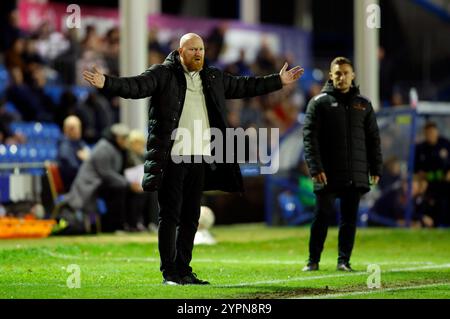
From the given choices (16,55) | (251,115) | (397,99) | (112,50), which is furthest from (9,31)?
(397,99)

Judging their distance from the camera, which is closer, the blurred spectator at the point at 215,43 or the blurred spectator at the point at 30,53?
the blurred spectator at the point at 30,53

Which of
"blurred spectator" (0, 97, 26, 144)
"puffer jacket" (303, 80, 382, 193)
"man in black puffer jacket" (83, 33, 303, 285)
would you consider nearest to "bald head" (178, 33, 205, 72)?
"man in black puffer jacket" (83, 33, 303, 285)

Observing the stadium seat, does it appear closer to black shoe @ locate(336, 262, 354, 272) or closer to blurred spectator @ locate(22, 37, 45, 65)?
blurred spectator @ locate(22, 37, 45, 65)

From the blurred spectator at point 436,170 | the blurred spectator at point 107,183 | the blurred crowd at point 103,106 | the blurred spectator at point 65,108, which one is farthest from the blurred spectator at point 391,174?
the blurred spectator at point 65,108

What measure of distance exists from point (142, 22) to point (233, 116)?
6574 mm

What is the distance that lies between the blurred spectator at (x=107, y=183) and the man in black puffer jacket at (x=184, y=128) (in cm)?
948

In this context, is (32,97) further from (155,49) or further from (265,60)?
(265,60)

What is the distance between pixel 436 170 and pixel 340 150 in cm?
901

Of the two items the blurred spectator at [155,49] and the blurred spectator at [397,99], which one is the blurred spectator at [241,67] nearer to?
the blurred spectator at [155,49]

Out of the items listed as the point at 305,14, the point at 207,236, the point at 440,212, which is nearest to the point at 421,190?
the point at 440,212

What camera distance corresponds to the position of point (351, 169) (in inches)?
500

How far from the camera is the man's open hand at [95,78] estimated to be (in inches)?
392

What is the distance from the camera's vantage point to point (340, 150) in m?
12.7
